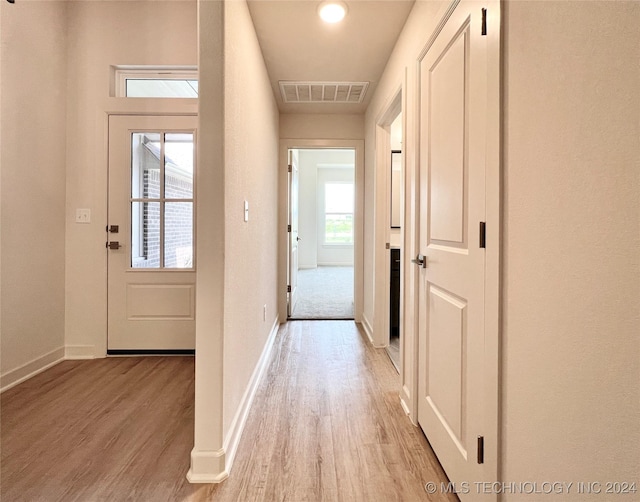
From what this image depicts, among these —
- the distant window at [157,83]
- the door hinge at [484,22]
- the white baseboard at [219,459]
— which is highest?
the distant window at [157,83]

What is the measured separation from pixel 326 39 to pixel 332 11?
1.16ft

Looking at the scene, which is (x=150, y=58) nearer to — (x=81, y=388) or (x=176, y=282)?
(x=176, y=282)

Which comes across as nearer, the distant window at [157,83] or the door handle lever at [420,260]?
the door handle lever at [420,260]

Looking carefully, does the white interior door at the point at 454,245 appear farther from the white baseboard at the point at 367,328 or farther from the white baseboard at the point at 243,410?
the white baseboard at the point at 367,328

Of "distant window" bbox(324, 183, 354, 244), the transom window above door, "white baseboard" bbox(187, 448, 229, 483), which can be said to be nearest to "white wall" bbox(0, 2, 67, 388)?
the transom window above door

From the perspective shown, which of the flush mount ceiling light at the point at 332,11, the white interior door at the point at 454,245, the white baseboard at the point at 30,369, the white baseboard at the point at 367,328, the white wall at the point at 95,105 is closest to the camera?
the white interior door at the point at 454,245

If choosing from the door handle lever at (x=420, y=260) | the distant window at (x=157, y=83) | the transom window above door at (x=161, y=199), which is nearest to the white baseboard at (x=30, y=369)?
the transom window above door at (x=161, y=199)

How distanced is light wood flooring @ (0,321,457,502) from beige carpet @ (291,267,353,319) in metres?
1.62

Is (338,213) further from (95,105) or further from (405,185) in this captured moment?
(405,185)

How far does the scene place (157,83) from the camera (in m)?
2.77

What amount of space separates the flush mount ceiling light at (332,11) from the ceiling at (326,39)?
37mm

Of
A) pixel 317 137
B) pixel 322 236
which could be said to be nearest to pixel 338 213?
pixel 322 236

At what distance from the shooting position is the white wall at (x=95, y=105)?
8.53ft

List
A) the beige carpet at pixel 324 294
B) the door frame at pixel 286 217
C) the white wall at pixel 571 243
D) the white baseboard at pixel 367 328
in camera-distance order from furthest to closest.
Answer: the beige carpet at pixel 324 294 < the door frame at pixel 286 217 < the white baseboard at pixel 367 328 < the white wall at pixel 571 243
